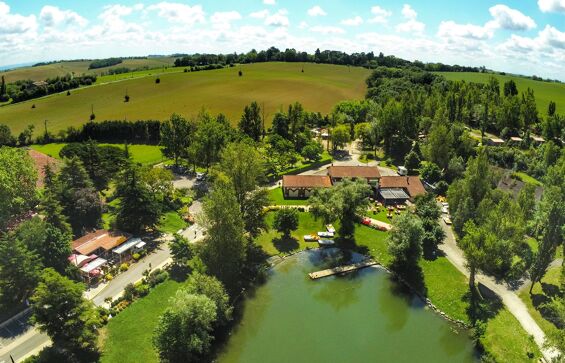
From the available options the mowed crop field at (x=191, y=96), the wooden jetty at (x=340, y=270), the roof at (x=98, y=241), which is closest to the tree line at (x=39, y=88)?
the mowed crop field at (x=191, y=96)

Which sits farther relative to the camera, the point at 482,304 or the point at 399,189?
the point at 399,189

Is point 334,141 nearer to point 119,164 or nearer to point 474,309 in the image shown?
point 119,164

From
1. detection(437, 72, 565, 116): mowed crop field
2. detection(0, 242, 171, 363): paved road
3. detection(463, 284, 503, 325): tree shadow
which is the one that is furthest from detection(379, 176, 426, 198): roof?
detection(437, 72, 565, 116): mowed crop field

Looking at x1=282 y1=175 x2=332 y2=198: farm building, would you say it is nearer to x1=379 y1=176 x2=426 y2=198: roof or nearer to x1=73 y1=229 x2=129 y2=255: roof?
x1=379 y1=176 x2=426 y2=198: roof

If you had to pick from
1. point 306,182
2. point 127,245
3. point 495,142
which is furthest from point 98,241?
point 495,142

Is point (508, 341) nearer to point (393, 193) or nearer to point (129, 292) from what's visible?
point (393, 193)

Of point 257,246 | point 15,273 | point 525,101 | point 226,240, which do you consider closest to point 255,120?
point 257,246

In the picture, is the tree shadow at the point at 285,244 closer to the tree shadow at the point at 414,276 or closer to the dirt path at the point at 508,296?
the tree shadow at the point at 414,276
